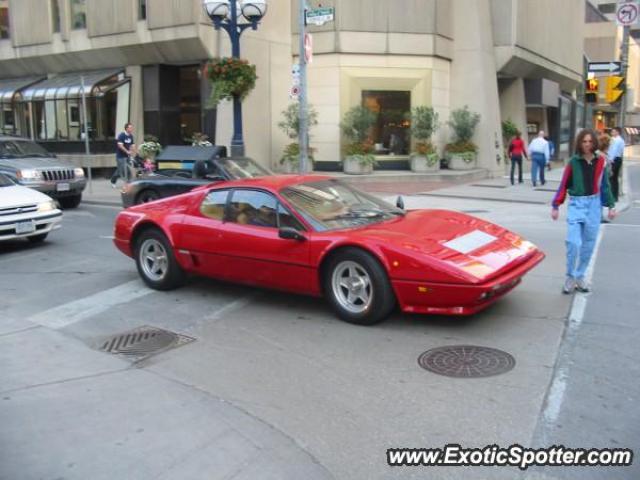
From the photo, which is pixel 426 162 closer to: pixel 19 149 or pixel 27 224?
pixel 19 149

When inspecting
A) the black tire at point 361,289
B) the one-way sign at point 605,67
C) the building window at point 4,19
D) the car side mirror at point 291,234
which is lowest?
the black tire at point 361,289

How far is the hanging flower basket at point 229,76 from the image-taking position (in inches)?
583

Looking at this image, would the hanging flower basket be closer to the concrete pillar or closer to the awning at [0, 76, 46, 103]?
the concrete pillar

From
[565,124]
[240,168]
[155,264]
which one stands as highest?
[565,124]

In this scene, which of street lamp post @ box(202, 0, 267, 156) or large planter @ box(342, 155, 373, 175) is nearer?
street lamp post @ box(202, 0, 267, 156)

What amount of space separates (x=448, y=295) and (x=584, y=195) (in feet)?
7.71

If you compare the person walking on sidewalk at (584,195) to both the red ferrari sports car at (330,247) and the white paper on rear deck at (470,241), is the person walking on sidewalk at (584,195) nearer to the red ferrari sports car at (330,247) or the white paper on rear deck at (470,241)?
the red ferrari sports car at (330,247)

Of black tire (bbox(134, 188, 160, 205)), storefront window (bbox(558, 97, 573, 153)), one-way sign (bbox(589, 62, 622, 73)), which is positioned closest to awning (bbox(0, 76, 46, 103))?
black tire (bbox(134, 188, 160, 205))

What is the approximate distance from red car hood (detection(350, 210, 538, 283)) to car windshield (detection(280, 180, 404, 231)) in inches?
10.0

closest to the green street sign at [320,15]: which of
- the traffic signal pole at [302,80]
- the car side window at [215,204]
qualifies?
the traffic signal pole at [302,80]

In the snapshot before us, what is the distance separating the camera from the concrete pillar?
80.4ft

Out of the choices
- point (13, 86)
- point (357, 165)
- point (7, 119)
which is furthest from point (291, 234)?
point (7, 119)

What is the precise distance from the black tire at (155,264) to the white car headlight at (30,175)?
8.43m

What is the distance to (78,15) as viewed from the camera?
80.3 feet
